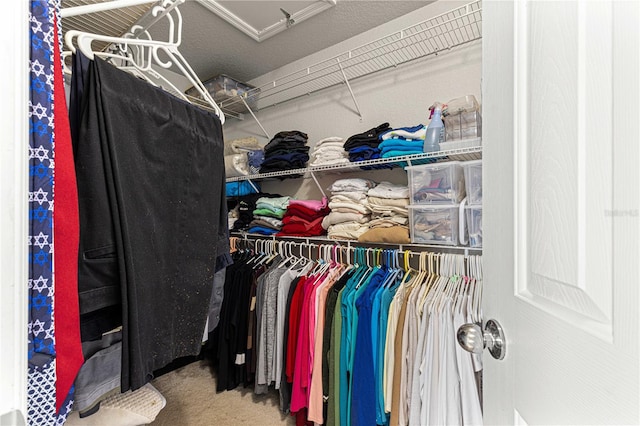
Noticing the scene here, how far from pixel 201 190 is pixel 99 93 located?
338 millimetres

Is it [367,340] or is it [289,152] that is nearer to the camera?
[367,340]

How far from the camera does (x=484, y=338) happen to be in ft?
1.83

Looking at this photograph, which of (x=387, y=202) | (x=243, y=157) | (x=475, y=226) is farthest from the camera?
(x=243, y=157)

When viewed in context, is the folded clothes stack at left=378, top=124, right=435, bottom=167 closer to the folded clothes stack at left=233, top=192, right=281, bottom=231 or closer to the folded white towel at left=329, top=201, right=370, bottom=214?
the folded white towel at left=329, top=201, right=370, bottom=214

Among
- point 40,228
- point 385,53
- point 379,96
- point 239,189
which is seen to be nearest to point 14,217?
point 40,228

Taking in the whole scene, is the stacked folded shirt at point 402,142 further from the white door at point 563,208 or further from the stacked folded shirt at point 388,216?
the white door at point 563,208

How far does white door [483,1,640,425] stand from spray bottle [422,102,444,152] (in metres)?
0.77

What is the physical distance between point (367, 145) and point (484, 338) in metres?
1.19

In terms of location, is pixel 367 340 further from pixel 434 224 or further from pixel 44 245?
pixel 44 245

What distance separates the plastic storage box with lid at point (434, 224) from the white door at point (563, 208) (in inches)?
29.2

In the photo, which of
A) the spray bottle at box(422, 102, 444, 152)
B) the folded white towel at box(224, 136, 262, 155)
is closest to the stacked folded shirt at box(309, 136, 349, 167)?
the spray bottle at box(422, 102, 444, 152)

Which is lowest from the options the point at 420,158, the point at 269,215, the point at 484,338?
the point at 484,338

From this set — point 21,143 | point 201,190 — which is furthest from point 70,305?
point 201,190

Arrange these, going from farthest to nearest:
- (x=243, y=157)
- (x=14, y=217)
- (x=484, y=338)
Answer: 1. (x=243, y=157)
2. (x=484, y=338)
3. (x=14, y=217)
